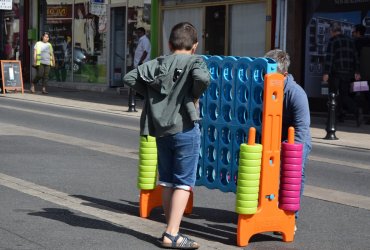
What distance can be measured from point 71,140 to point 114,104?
9.91 meters

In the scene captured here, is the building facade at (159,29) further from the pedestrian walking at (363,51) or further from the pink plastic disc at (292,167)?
the pink plastic disc at (292,167)

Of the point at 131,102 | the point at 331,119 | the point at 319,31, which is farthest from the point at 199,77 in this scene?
the point at 319,31

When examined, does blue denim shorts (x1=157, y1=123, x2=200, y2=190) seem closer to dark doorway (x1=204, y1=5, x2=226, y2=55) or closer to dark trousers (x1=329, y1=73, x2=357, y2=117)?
dark trousers (x1=329, y1=73, x2=357, y2=117)

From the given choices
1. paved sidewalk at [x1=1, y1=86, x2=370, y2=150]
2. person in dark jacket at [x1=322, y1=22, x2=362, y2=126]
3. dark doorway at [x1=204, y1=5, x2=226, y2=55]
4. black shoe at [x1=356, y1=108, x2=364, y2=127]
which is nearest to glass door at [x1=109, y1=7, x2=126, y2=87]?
paved sidewalk at [x1=1, y1=86, x2=370, y2=150]

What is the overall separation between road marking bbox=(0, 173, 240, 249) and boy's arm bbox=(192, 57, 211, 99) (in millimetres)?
1291

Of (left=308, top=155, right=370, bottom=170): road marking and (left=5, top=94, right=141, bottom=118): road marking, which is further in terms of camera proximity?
(left=5, top=94, right=141, bottom=118): road marking

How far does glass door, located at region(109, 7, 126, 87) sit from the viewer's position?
29.3 meters

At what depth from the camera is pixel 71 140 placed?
45.6ft

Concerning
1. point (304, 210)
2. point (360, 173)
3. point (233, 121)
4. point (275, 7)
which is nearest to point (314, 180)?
point (360, 173)

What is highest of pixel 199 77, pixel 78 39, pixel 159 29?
pixel 159 29

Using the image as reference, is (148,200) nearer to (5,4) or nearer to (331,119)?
(331,119)

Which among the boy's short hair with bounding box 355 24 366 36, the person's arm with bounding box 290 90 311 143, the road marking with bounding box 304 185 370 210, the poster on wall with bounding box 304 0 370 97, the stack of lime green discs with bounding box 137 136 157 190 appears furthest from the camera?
the poster on wall with bounding box 304 0 370 97

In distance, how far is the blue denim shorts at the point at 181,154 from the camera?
21.3 feet

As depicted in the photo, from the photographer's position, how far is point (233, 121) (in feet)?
24.0
